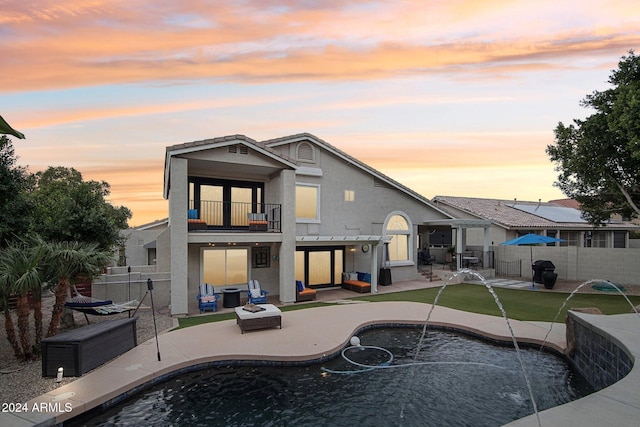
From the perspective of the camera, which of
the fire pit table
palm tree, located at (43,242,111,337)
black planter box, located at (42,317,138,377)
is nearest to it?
black planter box, located at (42,317,138,377)

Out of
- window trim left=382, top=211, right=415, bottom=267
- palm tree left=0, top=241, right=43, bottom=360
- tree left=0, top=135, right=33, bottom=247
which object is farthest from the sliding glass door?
palm tree left=0, top=241, right=43, bottom=360

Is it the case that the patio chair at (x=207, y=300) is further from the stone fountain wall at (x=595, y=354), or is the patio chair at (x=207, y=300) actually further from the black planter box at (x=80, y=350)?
the stone fountain wall at (x=595, y=354)

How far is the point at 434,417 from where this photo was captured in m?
6.61

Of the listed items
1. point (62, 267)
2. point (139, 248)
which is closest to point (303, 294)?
point (62, 267)

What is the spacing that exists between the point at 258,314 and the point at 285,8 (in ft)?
32.6

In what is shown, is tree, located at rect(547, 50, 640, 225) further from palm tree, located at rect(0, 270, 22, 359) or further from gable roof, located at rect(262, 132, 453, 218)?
palm tree, located at rect(0, 270, 22, 359)

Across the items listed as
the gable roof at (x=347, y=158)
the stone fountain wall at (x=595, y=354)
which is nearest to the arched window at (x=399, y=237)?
the gable roof at (x=347, y=158)

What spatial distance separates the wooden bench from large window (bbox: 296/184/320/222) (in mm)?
4005

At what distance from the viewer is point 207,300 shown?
47.5 feet

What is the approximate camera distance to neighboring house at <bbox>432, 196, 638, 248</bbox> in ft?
91.0

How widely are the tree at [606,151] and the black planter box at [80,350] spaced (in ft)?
59.6

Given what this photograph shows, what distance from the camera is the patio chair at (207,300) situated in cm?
1438

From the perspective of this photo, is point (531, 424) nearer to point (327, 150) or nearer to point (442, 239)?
point (327, 150)

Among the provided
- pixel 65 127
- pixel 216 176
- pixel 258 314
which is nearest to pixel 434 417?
pixel 258 314
